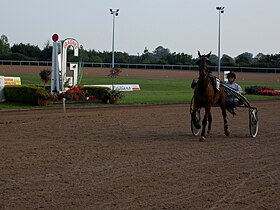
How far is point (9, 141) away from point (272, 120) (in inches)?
423

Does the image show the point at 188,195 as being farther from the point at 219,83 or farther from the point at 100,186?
the point at 219,83

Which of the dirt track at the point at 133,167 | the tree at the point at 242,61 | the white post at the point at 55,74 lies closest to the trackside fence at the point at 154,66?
the tree at the point at 242,61

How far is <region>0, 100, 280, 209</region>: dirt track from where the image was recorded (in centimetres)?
777

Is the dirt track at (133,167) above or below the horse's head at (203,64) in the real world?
below

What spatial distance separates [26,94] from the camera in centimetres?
2503

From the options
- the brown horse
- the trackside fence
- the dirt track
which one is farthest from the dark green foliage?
the trackside fence

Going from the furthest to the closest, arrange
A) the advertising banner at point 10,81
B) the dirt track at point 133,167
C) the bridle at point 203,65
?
the advertising banner at point 10,81
the bridle at point 203,65
the dirt track at point 133,167

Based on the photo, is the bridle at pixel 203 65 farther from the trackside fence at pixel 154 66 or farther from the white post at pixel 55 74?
the trackside fence at pixel 154 66

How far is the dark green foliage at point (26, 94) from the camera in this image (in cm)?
2473

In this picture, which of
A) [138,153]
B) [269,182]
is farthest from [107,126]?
[269,182]

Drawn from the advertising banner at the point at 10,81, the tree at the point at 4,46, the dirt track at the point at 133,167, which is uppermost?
the tree at the point at 4,46

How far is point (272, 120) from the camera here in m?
20.8

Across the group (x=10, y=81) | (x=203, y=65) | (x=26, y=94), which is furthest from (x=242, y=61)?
(x=203, y=65)

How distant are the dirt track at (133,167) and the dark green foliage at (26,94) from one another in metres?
6.71
